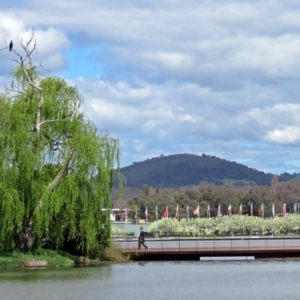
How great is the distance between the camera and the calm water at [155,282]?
29016 mm

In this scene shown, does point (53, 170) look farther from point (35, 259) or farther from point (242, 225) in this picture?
point (242, 225)

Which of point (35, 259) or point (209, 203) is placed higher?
point (209, 203)

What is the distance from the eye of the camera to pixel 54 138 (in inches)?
1667

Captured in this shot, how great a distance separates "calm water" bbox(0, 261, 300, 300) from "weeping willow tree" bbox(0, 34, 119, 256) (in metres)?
2.85

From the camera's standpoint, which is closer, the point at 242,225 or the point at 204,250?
the point at 204,250

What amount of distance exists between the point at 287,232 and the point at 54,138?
219 ft

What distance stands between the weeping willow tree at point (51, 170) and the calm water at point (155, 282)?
2.85 m

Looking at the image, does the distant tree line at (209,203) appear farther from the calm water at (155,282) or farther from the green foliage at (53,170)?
the calm water at (155,282)

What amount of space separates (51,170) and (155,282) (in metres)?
11.2

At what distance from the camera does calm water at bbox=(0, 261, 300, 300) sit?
29016 mm

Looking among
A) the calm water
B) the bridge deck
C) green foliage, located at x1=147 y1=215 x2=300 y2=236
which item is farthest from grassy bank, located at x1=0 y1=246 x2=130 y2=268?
green foliage, located at x1=147 y1=215 x2=300 y2=236

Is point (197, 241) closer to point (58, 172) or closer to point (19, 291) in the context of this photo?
point (58, 172)

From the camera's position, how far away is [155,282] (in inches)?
1314

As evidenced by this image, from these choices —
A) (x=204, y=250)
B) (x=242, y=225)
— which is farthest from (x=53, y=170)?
(x=242, y=225)
